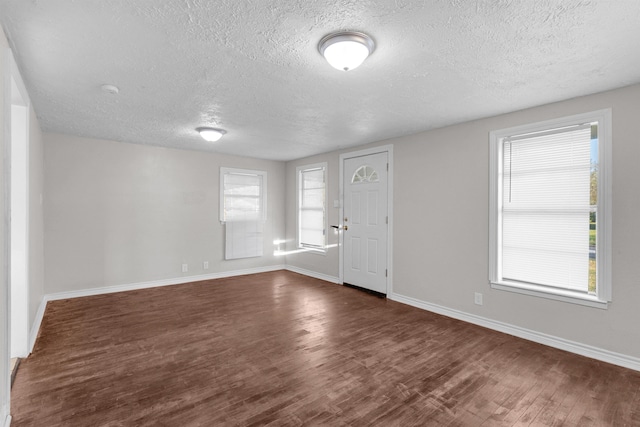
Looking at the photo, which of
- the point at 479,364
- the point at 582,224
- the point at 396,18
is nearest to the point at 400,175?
the point at 582,224

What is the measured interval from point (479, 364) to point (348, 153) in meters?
3.59

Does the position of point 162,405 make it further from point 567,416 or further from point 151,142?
point 151,142

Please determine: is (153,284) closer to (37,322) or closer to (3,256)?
(37,322)

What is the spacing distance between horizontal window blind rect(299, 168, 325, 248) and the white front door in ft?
2.30

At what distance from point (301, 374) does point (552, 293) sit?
2.50 metres

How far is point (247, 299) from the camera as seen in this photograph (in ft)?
14.6

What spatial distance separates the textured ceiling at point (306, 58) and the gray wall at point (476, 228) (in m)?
0.27

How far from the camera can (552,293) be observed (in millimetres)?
3008

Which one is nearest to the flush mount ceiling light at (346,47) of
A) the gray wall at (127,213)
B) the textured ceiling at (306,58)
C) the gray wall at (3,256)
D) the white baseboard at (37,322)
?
the textured ceiling at (306,58)

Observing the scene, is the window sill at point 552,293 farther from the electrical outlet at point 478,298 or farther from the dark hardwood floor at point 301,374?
the dark hardwood floor at point 301,374

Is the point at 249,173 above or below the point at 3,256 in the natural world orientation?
above

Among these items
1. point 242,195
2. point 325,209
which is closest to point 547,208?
point 325,209

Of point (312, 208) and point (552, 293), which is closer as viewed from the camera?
point (552, 293)

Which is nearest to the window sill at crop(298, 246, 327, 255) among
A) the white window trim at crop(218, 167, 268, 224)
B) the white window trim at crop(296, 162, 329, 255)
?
the white window trim at crop(296, 162, 329, 255)
